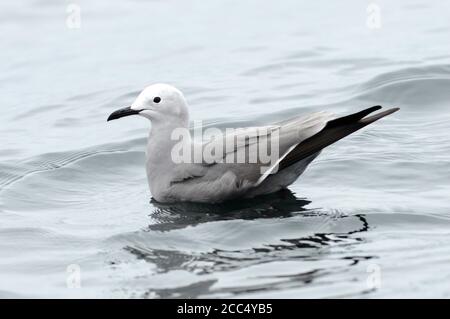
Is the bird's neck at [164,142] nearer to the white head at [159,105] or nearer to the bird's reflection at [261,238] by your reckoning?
the white head at [159,105]

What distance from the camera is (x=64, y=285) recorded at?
714 cm

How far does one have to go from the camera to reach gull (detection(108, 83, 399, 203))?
8688mm

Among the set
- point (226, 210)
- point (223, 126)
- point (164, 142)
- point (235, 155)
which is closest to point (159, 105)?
point (164, 142)

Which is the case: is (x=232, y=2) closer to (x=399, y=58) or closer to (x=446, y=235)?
(x=399, y=58)

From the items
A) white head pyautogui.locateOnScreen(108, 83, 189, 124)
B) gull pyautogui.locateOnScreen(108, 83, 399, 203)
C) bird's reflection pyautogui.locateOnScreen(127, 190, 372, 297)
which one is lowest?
bird's reflection pyautogui.locateOnScreen(127, 190, 372, 297)

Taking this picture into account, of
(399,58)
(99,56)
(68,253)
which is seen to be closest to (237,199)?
(68,253)

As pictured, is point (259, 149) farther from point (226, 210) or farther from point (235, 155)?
point (226, 210)

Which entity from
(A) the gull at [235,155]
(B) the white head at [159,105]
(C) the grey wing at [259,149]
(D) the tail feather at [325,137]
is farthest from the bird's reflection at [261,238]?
(B) the white head at [159,105]

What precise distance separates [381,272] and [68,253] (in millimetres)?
2475

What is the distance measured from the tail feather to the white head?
1.16m

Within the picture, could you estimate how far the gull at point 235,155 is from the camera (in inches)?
342

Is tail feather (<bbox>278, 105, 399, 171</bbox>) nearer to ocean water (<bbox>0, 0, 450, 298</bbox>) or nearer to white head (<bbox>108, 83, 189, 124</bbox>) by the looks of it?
ocean water (<bbox>0, 0, 450, 298</bbox>)

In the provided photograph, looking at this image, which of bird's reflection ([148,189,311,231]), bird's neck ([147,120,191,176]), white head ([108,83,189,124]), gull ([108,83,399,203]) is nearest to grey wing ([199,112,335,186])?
gull ([108,83,399,203])

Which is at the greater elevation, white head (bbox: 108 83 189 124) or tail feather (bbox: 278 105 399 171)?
white head (bbox: 108 83 189 124)
